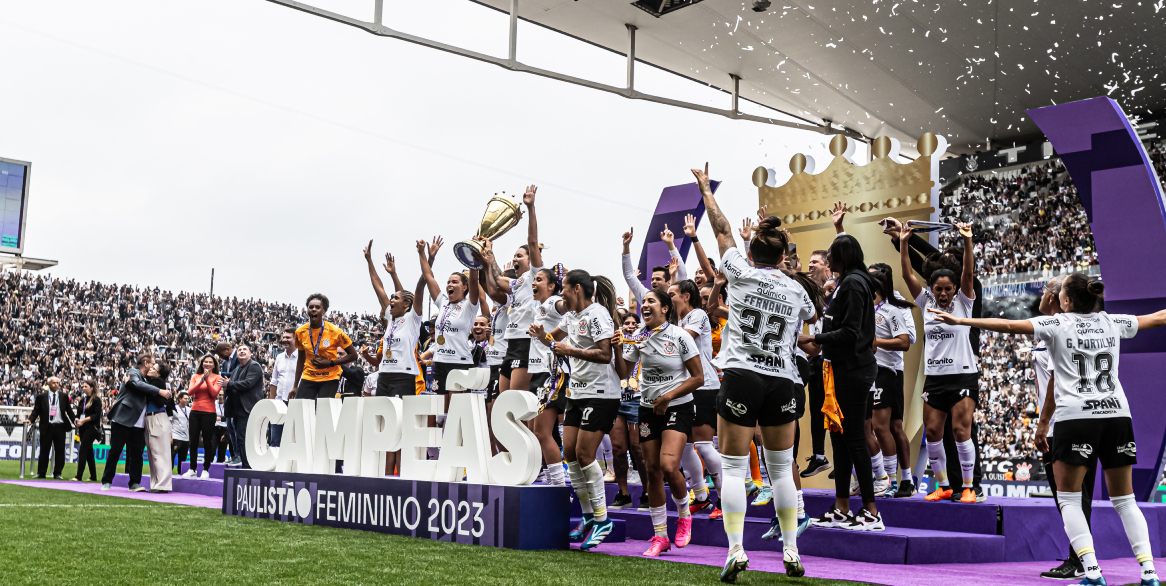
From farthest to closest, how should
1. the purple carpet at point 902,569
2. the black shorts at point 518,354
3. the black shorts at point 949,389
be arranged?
1. the black shorts at point 518,354
2. the black shorts at point 949,389
3. the purple carpet at point 902,569

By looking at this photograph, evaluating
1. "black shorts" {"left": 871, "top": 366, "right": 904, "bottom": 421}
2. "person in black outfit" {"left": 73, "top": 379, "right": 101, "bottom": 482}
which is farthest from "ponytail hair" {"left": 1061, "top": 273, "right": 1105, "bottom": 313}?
"person in black outfit" {"left": 73, "top": 379, "right": 101, "bottom": 482}

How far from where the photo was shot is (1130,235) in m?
8.08

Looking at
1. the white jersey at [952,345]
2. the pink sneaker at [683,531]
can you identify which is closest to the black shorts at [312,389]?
the pink sneaker at [683,531]

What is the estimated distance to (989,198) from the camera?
2317cm

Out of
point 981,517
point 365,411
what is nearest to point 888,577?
point 981,517

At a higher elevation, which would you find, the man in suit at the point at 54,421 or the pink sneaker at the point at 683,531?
the man in suit at the point at 54,421

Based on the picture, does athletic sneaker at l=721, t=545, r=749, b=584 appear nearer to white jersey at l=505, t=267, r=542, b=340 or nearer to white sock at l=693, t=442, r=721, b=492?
white sock at l=693, t=442, r=721, b=492

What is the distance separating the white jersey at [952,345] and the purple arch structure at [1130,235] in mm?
1986

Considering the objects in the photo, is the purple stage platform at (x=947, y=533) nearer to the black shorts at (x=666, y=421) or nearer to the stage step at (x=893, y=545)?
the stage step at (x=893, y=545)

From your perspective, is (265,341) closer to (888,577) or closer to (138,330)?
(138,330)

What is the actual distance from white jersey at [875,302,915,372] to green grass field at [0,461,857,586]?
2.69m

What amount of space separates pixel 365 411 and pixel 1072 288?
16.9 ft

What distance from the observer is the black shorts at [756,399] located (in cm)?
494

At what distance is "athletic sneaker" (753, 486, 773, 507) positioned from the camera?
23.2 ft
